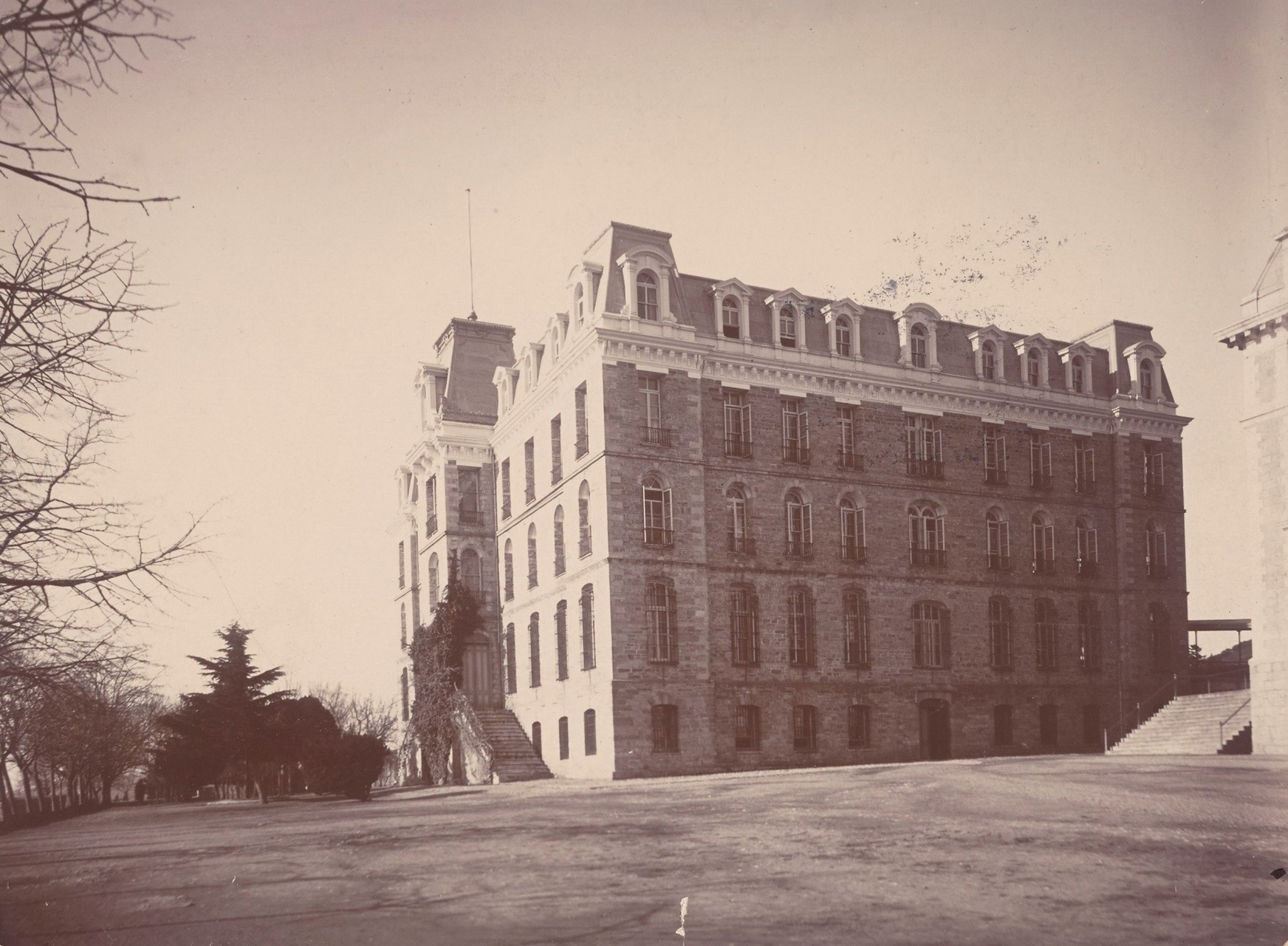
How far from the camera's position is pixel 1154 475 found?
25.6 metres

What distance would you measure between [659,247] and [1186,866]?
65.6 ft

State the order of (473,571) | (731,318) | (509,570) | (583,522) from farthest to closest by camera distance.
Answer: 1. (473,571)
2. (509,570)
3. (731,318)
4. (583,522)

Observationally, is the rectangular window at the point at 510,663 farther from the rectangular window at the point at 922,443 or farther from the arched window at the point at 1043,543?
the arched window at the point at 1043,543

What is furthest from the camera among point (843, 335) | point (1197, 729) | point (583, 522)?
point (843, 335)

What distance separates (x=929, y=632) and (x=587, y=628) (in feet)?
27.2

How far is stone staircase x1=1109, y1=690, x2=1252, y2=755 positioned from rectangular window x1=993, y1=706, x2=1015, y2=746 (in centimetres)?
303

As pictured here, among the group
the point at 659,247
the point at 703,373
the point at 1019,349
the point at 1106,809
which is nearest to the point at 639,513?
the point at 703,373

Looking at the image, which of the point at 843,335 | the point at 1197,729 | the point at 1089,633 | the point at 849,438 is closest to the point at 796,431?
the point at 849,438

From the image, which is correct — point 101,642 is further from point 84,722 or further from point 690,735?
point 690,735

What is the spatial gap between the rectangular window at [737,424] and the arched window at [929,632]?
5672mm

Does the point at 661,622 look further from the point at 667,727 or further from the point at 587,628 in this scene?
the point at 667,727

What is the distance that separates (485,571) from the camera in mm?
34000

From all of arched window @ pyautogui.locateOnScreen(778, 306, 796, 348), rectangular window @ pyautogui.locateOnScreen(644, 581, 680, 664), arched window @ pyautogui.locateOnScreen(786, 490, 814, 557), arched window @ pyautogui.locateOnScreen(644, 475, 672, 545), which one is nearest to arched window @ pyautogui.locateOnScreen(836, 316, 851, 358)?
arched window @ pyautogui.locateOnScreen(778, 306, 796, 348)

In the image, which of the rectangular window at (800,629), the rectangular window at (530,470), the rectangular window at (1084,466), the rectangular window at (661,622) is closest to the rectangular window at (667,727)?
the rectangular window at (661,622)
